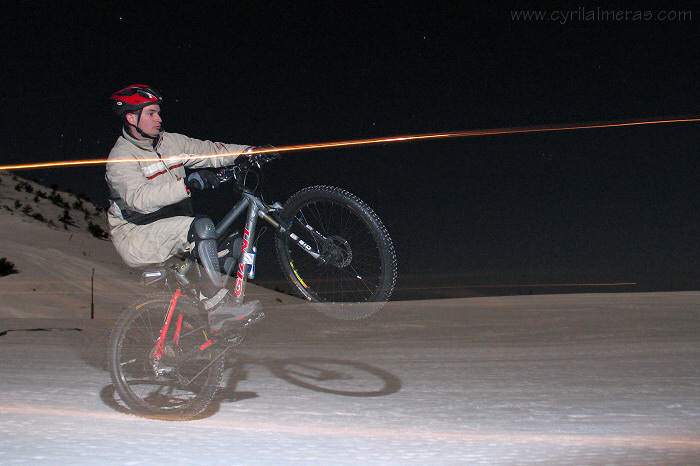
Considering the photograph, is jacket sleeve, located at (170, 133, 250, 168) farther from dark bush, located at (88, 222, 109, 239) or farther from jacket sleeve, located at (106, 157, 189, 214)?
dark bush, located at (88, 222, 109, 239)

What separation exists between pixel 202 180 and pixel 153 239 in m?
0.53

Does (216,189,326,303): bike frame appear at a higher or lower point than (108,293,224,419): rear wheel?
higher

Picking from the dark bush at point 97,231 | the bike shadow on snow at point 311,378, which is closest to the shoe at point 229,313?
the bike shadow on snow at point 311,378

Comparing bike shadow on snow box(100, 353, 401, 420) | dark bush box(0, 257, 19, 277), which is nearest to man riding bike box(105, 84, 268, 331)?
bike shadow on snow box(100, 353, 401, 420)

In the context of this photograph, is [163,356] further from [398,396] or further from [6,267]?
[6,267]

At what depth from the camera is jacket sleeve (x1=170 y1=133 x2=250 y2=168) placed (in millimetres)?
5812

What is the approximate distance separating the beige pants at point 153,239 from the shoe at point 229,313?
466 mm

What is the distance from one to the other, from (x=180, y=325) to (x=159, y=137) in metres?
1.33

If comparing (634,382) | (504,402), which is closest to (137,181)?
(504,402)

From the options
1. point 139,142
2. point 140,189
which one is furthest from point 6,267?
point 140,189

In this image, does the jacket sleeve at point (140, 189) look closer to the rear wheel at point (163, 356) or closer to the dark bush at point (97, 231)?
the rear wheel at point (163, 356)

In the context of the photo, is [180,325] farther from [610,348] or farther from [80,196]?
[80,196]

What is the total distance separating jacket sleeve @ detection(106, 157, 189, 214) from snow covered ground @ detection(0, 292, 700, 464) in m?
1.24

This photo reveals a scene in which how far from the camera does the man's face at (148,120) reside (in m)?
5.59
